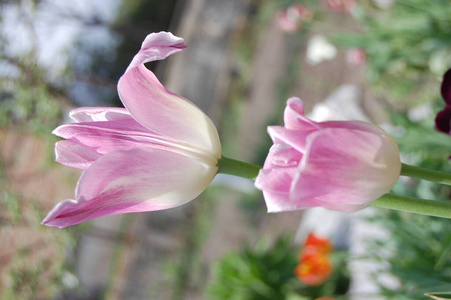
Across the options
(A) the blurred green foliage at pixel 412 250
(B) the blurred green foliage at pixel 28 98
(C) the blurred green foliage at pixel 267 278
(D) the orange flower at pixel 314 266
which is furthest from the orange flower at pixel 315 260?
(B) the blurred green foliage at pixel 28 98

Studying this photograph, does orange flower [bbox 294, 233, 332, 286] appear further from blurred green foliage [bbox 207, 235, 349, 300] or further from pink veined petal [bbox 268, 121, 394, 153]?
pink veined petal [bbox 268, 121, 394, 153]

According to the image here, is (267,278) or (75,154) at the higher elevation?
(75,154)

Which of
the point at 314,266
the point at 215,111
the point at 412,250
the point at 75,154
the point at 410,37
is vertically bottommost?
the point at 215,111

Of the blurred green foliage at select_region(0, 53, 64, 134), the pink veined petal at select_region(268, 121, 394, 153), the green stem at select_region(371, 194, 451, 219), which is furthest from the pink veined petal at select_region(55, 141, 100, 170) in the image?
the blurred green foliage at select_region(0, 53, 64, 134)

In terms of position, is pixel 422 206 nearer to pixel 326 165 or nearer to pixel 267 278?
pixel 326 165

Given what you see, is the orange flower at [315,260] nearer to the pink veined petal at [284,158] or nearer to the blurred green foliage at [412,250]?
the blurred green foliage at [412,250]

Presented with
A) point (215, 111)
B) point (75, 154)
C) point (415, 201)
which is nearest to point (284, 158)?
point (415, 201)
